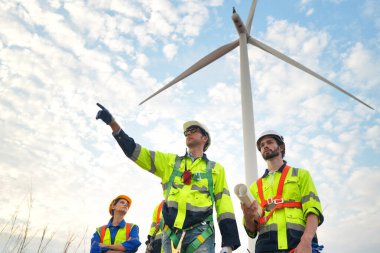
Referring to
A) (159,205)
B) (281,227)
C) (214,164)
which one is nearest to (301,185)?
(281,227)

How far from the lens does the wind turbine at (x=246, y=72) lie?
35.9 feet

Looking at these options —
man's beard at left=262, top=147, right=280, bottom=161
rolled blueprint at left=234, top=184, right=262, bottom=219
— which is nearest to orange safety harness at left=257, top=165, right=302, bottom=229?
man's beard at left=262, top=147, right=280, bottom=161

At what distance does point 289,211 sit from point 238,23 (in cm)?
1190

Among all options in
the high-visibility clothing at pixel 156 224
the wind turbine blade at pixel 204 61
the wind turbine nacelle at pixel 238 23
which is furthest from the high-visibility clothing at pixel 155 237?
the wind turbine nacelle at pixel 238 23

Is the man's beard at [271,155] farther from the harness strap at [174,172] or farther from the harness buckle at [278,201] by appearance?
the harness strap at [174,172]

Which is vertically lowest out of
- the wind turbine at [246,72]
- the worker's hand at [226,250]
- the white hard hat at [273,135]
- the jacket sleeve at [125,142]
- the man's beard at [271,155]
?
the worker's hand at [226,250]

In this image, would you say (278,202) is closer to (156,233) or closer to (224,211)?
(224,211)

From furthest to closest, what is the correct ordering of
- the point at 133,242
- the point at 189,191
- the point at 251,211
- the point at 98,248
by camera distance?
the point at 133,242 → the point at 98,248 → the point at 189,191 → the point at 251,211

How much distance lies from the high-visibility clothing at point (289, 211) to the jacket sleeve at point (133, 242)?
126 inches

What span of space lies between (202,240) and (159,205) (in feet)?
13.4

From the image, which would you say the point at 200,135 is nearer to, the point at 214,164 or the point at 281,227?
the point at 214,164

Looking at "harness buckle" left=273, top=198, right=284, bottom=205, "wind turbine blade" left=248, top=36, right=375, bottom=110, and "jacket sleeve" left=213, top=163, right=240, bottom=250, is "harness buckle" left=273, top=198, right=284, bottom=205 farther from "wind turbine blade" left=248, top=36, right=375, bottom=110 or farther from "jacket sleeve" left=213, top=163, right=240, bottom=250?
"wind turbine blade" left=248, top=36, right=375, bottom=110

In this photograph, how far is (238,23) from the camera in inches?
592

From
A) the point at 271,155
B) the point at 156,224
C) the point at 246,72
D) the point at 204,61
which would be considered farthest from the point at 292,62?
the point at 271,155
